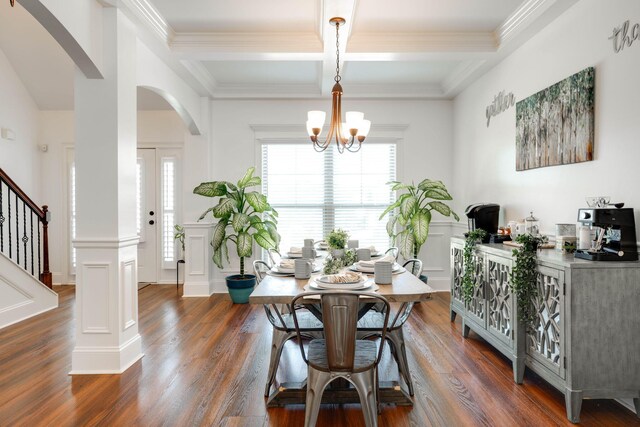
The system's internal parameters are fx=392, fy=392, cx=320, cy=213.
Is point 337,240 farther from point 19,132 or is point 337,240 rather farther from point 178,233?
point 19,132

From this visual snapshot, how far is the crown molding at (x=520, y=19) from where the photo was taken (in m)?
3.00

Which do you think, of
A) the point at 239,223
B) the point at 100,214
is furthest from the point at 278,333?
the point at 239,223

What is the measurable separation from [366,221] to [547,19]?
3260 millimetres

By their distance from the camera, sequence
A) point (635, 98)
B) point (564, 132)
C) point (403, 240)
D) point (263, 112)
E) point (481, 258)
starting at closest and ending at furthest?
point (635, 98), point (564, 132), point (481, 258), point (403, 240), point (263, 112)

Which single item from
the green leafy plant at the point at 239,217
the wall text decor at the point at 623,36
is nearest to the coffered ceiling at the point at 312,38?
the wall text decor at the point at 623,36

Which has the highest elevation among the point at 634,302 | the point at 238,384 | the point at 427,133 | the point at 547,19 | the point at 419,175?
the point at 547,19

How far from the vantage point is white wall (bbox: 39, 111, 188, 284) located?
580 cm

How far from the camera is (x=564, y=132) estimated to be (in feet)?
9.69

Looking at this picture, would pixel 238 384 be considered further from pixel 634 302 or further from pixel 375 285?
pixel 634 302

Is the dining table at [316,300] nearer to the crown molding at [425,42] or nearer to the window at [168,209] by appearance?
the crown molding at [425,42]

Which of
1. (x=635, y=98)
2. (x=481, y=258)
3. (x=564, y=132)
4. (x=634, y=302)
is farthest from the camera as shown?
(x=481, y=258)

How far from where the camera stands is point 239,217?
480cm

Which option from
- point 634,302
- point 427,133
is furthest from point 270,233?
point 634,302

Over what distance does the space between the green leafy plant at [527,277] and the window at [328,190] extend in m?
3.12
